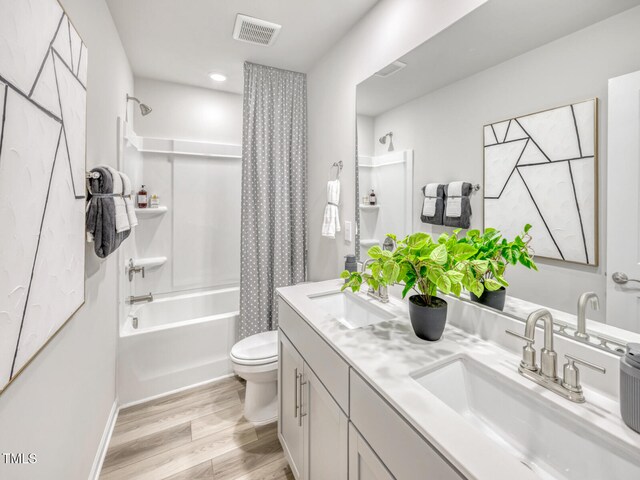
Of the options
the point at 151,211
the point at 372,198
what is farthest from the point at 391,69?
the point at 151,211

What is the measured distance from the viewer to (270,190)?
244cm

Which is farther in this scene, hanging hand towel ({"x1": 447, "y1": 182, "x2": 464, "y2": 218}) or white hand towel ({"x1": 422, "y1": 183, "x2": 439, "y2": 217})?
white hand towel ({"x1": 422, "y1": 183, "x2": 439, "y2": 217})

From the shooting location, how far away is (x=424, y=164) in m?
1.35

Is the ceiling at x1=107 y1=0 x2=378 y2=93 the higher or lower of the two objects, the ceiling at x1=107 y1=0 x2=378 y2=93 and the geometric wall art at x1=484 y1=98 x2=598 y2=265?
the higher

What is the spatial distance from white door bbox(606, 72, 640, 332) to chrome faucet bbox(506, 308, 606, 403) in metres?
0.20

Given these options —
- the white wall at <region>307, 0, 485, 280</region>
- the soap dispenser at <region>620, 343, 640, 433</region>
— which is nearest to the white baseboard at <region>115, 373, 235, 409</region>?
the white wall at <region>307, 0, 485, 280</region>

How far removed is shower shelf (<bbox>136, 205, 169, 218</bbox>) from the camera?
259cm

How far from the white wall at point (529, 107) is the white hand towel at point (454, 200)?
34 millimetres

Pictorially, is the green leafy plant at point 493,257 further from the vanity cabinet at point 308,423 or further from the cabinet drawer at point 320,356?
the vanity cabinet at point 308,423

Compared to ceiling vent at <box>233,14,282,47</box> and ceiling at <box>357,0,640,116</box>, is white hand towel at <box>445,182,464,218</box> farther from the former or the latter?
ceiling vent at <box>233,14,282,47</box>

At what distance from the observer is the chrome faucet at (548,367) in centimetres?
72

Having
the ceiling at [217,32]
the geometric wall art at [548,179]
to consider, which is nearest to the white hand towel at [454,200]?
the geometric wall art at [548,179]

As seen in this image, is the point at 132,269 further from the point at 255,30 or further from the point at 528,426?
the point at 528,426

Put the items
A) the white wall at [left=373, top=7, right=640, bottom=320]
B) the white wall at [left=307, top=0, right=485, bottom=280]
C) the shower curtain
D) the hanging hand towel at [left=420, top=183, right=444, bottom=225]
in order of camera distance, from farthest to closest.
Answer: the shower curtain
the white wall at [left=307, top=0, right=485, bottom=280]
the hanging hand towel at [left=420, top=183, right=444, bottom=225]
the white wall at [left=373, top=7, right=640, bottom=320]
